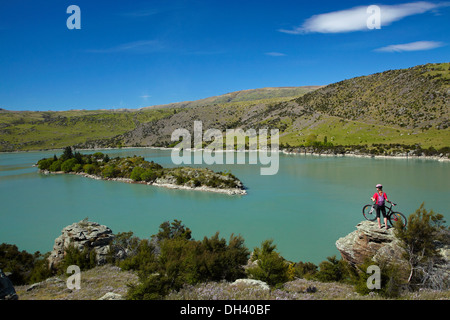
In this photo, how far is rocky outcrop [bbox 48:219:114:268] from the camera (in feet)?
44.2

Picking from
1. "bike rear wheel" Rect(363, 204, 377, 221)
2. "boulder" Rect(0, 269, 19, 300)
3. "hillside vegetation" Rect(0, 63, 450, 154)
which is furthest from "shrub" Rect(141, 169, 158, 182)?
"hillside vegetation" Rect(0, 63, 450, 154)

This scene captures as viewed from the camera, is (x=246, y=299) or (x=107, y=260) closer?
(x=246, y=299)

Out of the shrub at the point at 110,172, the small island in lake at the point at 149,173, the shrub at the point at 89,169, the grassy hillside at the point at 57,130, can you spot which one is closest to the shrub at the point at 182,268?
the small island in lake at the point at 149,173

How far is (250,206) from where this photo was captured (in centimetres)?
2892

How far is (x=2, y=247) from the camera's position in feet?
52.7

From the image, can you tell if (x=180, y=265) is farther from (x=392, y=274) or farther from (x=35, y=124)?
(x=35, y=124)

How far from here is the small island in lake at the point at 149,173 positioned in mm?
38041

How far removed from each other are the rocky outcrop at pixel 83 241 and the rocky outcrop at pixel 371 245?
1130 centimetres

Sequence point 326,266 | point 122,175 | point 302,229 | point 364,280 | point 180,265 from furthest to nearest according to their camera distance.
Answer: point 122,175, point 302,229, point 326,266, point 180,265, point 364,280

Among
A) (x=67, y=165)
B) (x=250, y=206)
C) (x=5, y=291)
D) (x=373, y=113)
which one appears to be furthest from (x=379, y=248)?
(x=373, y=113)

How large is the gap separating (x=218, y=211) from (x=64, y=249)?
16.1 m

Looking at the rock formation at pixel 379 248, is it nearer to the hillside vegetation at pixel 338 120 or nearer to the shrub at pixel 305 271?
the shrub at pixel 305 271


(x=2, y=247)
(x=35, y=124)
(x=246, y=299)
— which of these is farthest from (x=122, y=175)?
(x=35, y=124)
